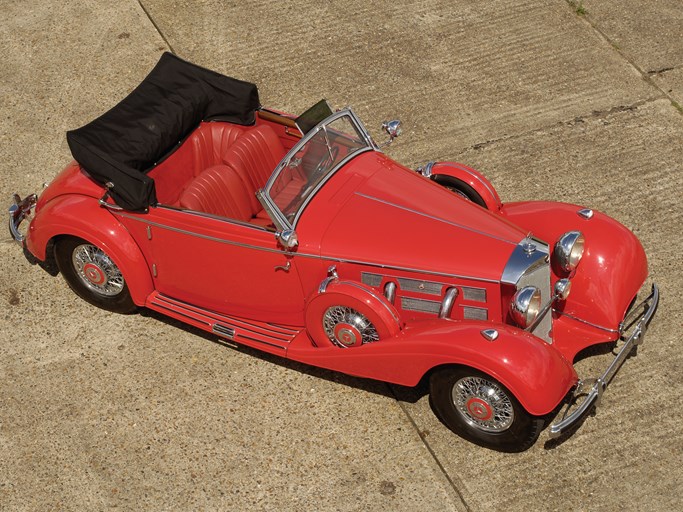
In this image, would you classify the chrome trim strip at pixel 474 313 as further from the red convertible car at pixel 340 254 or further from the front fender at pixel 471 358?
the front fender at pixel 471 358

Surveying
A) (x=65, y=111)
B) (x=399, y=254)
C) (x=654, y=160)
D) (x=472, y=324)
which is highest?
(x=65, y=111)

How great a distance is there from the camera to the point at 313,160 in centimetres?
689

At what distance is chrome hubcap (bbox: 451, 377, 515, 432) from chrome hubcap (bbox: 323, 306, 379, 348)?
695mm

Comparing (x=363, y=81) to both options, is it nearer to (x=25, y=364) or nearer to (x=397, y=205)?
(x=397, y=205)

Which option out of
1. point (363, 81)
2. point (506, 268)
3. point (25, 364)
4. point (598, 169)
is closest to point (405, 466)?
point (506, 268)

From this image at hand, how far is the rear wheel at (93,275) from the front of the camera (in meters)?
7.27

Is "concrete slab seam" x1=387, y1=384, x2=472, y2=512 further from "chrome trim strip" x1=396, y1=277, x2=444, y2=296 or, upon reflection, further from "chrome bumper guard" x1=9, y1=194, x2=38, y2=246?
"chrome bumper guard" x1=9, y1=194, x2=38, y2=246

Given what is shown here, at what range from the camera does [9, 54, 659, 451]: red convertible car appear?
623 cm

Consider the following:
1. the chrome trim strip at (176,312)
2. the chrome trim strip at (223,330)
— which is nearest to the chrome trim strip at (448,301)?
the chrome trim strip at (223,330)

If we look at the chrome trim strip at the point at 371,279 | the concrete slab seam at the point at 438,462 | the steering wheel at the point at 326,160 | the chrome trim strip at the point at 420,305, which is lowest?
the concrete slab seam at the point at 438,462

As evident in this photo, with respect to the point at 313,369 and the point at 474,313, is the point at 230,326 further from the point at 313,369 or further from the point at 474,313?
the point at 474,313

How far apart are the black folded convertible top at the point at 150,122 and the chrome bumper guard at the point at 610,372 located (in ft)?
10.8

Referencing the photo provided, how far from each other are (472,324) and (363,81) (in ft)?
14.2

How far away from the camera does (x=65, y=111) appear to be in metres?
9.48
